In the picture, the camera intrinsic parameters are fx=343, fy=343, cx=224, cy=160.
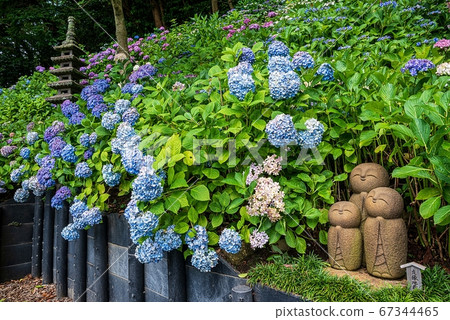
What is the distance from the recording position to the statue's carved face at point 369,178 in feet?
5.74

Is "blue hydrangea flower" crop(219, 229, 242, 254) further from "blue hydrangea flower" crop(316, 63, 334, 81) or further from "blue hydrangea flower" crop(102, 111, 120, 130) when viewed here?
"blue hydrangea flower" crop(102, 111, 120, 130)

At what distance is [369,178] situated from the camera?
1760mm

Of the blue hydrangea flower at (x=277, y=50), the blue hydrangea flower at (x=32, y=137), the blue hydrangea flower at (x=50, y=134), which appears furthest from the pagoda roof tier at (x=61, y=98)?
the blue hydrangea flower at (x=277, y=50)

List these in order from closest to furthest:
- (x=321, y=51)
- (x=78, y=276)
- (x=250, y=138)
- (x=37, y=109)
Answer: (x=250, y=138)
(x=78, y=276)
(x=321, y=51)
(x=37, y=109)

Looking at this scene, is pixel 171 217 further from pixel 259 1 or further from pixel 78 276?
pixel 259 1

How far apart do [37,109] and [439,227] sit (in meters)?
5.51

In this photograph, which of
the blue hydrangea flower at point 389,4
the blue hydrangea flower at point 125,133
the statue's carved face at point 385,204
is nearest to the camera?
the statue's carved face at point 385,204

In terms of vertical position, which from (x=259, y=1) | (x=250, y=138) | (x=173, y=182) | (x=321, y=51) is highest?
(x=259, y=1)

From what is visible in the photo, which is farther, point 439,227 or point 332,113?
point 332,113

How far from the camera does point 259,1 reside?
7668 mm

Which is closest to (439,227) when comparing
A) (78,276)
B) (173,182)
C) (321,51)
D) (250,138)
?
(250,138)

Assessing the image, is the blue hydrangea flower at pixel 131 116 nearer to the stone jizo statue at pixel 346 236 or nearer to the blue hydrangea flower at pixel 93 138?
the blue hydrangea flower at pixel 93 138

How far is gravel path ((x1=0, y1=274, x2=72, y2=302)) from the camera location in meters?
3.61

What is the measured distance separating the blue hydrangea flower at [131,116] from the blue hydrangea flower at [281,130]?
3.64 feet
